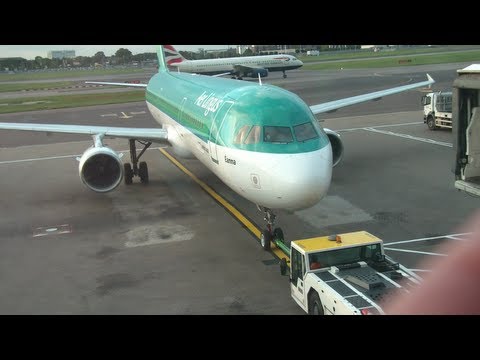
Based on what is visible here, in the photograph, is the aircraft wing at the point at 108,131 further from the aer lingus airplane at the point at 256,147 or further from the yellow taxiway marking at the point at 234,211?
the yellow taxiway marking at the point at 234,211

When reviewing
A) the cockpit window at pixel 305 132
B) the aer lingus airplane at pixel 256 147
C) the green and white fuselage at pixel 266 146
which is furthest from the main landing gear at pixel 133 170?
the cockpit window at pixel 305 132

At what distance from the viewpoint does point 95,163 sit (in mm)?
20016

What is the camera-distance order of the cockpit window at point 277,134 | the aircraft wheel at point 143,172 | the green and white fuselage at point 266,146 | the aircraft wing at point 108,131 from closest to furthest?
the green and white fuselage at point 266,146 < the cockpit window at point 277,134 < the aircraft wing at point 108,131 < the aircraft wheel at point 143,172

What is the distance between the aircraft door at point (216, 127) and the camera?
51.3ft

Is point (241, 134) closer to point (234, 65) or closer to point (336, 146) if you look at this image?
point (336, 146)

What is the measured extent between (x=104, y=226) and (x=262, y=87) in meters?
7.00

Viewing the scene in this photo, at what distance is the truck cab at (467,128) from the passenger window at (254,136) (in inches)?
210

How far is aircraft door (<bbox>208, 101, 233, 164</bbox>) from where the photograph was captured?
1565 centimetres

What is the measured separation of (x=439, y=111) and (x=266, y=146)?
21819 mm

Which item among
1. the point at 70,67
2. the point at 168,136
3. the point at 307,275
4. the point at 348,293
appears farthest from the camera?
the point at 70,67

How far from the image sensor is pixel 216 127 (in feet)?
52.0

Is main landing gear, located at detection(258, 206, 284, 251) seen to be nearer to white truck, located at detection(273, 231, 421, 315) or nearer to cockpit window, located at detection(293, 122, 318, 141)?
cockpit window, located at detection(293, 122, 318, 141)

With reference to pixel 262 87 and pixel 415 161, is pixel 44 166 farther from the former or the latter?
pixel 415 161
